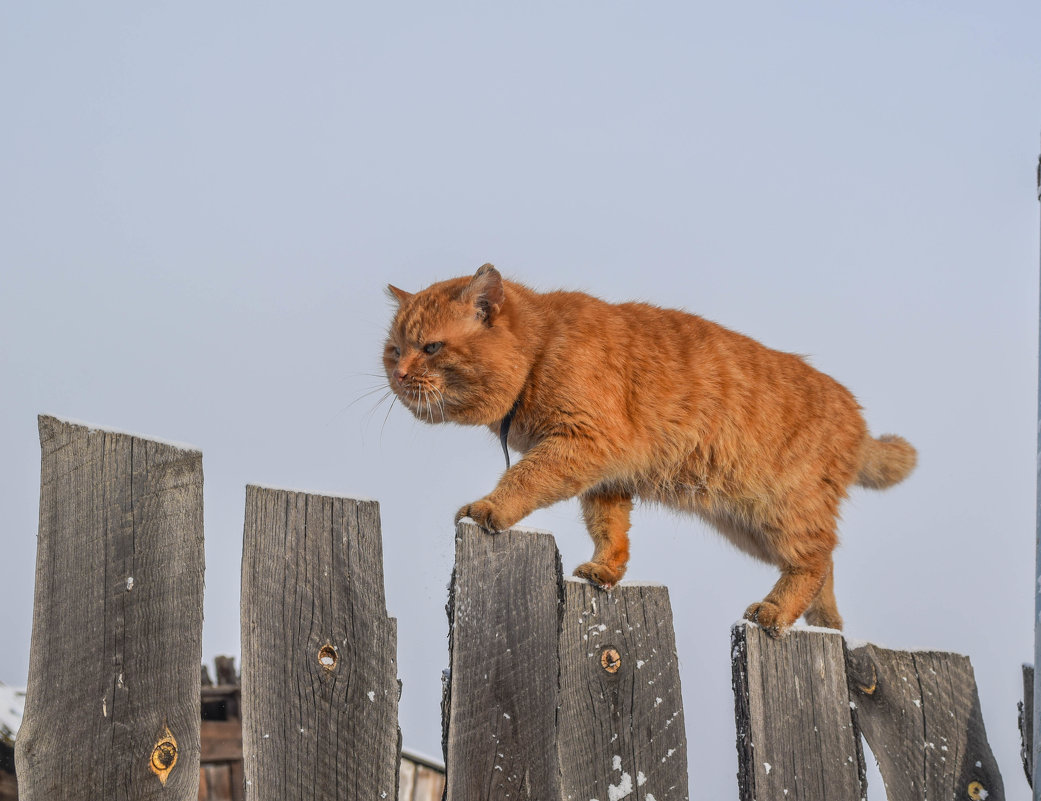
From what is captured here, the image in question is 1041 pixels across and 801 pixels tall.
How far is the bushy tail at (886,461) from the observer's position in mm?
3910

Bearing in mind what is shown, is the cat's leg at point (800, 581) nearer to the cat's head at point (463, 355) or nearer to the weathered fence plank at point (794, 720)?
the weathered fence plank at point (794, 720)

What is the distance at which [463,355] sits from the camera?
3.17 meters

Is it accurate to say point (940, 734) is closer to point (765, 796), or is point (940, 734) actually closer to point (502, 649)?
point (765, 796)

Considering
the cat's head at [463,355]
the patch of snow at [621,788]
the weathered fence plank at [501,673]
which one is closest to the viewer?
the weathered fence plank at [501,673]

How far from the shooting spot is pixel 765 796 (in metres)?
2.69

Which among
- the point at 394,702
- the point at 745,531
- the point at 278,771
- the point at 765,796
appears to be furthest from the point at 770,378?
the point at 278,771

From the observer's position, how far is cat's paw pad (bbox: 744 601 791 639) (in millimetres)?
2924

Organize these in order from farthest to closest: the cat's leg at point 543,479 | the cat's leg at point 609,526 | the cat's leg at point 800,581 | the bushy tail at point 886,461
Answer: the bushy tail at point 886,461 → the cat's leg at point 609,526 → the cat's leg at point 800,581 → the cat's leg at point 543,479

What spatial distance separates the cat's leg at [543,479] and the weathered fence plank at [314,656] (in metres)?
0.49

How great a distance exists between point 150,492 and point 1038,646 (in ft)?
7.63

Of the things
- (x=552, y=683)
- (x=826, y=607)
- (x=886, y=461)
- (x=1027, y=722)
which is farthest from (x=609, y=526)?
(x=1027, y=722)

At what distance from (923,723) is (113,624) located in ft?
7.68

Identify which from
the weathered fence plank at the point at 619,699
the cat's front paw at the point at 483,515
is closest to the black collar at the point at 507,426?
the cat's front paw at the point at 483,515

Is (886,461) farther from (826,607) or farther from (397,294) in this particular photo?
(397,294)
